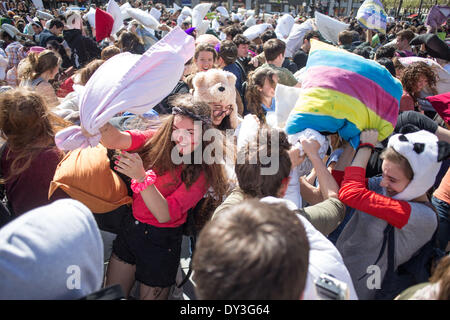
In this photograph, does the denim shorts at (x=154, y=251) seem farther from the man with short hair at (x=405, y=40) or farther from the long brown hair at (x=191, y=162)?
the man with short hair at (x=405, y=40)

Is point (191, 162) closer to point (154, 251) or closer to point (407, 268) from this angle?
point (154, 251)

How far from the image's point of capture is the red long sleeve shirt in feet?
5.05

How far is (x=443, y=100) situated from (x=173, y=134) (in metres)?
2.01

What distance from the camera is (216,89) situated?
8.52 feet

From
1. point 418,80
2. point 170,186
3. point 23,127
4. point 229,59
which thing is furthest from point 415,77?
point 23,127

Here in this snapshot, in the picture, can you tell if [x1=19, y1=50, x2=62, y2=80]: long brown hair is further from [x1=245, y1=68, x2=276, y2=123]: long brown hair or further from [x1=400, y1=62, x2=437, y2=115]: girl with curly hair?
[x1=400, y1=62, x2=437, y2=115]: girl with curly hair

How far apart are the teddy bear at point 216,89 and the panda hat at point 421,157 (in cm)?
141

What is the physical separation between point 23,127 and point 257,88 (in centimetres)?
203

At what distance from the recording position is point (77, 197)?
5.94 feet

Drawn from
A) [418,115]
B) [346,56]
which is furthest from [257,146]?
[418,115]

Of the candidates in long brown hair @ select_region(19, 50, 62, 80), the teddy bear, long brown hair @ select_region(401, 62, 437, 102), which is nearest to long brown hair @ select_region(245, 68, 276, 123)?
the teddy bear

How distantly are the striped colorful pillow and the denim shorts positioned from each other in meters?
0.95

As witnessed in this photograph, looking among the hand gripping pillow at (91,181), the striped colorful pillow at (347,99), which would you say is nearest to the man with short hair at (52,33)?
the hand gripping pillow at (91,181)

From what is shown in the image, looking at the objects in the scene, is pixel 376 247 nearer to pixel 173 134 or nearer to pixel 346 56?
pixel 346 56
